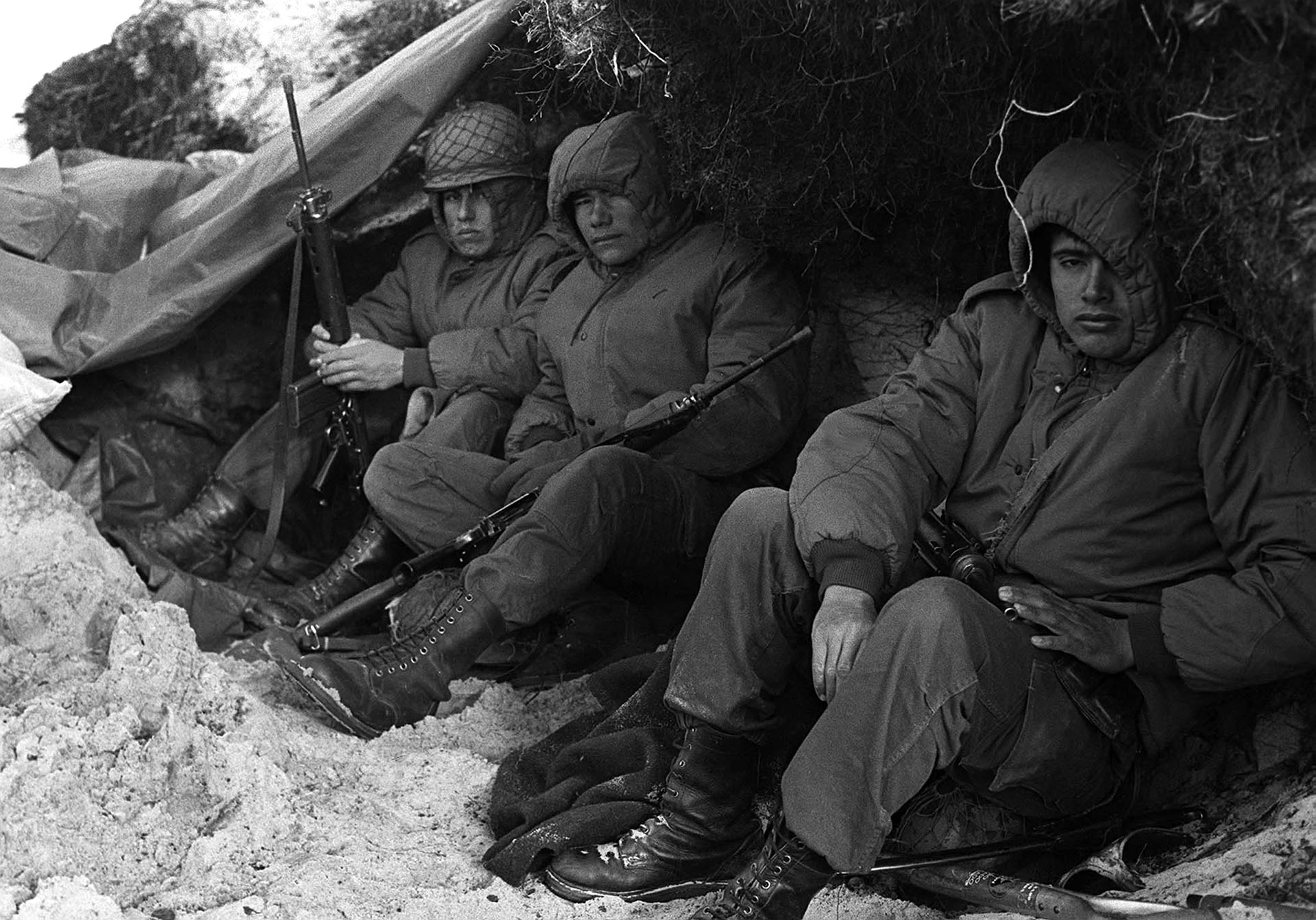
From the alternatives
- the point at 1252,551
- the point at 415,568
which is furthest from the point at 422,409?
the point at 1252,551

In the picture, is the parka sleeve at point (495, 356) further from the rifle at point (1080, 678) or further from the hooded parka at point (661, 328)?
the rifle at point (1080, 678)

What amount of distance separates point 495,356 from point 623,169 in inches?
32.5

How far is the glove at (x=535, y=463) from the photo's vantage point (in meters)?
4.60

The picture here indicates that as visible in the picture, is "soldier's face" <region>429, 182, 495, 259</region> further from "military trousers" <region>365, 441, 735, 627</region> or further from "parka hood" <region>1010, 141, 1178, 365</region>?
"parka hood" <region>1010, 141, 1178, 365</region>

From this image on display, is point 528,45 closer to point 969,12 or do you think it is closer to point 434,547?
point 434,547

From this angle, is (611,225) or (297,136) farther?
(297,136)

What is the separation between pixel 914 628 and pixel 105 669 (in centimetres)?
211

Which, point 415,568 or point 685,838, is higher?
point 415,568

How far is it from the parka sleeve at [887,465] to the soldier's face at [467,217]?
2.25 m

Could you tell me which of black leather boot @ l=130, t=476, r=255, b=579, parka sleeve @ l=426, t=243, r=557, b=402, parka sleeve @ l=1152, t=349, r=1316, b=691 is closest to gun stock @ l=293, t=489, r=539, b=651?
parka sleeve @ l=426, t=243, r=557, b=402

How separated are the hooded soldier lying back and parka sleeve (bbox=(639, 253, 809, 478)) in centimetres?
101

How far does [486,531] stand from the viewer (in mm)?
4441

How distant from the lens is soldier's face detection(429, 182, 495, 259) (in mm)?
5250

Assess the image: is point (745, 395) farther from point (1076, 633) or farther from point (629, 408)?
point (1076, 633)
